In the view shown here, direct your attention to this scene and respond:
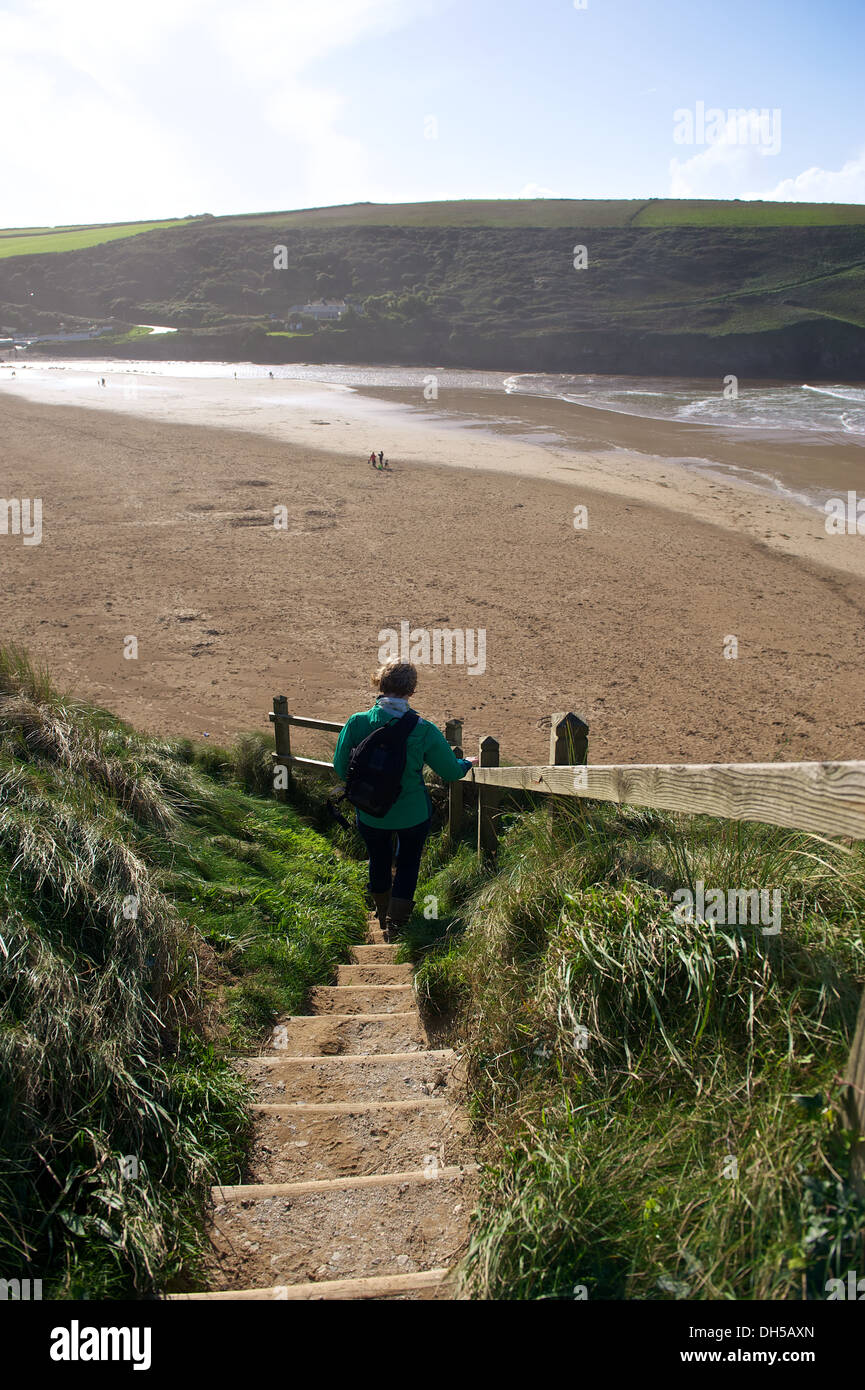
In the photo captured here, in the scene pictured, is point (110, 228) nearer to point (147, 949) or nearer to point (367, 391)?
point (367, 391)

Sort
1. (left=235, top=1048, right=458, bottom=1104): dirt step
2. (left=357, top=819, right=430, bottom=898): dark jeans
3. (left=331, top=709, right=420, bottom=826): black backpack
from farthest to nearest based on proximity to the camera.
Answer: (left=357, top=819, right=430, bottom=898): dark jeans → (left=331, top=709, right=420, bottom=826): black backpack → (left=235, top=1048, right=458, bottom=1104): dirt step

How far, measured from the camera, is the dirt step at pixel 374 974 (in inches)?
194

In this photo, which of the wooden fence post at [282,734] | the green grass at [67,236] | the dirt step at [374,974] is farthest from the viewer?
the green grass at [67,236]

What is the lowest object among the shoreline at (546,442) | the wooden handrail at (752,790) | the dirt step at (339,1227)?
the dirt step at (339,1227)

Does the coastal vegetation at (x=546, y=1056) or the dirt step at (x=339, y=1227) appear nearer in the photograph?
the coastal vegetation at (x=546, y=1056)

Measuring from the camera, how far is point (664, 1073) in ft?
8.00

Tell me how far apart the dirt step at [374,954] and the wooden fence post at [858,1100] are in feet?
11.7

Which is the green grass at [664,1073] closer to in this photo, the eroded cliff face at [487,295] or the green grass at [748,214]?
the eroded cliff face at [487,295]

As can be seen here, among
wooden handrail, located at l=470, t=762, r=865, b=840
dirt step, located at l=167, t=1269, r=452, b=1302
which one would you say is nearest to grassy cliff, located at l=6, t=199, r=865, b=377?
wooden handrail, located at l=470, t=762, r=865, b=840

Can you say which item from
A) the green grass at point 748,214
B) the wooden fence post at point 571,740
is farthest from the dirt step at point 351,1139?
the green grass at point 748,214

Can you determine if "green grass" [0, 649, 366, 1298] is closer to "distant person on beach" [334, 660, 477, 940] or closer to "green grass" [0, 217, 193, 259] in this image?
"distant person on beach" [334, 660, 477, 940]

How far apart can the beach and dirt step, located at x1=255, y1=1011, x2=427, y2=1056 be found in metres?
6.20

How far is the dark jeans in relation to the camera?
527 centimetres

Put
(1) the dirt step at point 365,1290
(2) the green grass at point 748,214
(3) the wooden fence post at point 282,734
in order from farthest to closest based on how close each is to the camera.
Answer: (2) the green grass at point 748,214
(3) the wooden fence post at point 282,734
(1) the dirt step at point 365,1290
